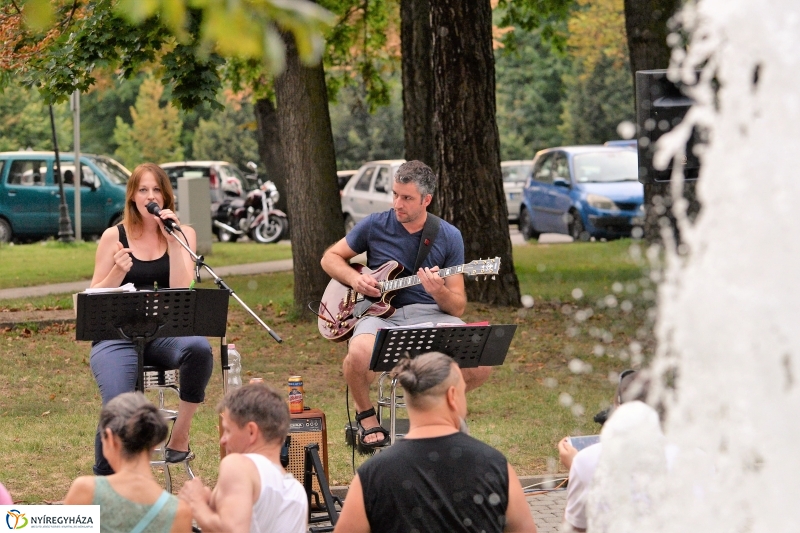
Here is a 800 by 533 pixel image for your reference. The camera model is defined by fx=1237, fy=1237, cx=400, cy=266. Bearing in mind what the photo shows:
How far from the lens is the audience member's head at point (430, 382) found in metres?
4.39

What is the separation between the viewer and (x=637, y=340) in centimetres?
1310

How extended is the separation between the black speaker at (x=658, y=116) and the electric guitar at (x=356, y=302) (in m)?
1.31

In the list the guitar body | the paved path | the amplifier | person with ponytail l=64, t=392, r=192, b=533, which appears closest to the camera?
person with ponytail l=64, t=392, r=192, b=533

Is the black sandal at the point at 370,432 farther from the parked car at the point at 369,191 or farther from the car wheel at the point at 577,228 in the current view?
the parked car at the point at 369,191

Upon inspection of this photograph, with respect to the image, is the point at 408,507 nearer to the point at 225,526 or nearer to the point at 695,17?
the point at 225,526

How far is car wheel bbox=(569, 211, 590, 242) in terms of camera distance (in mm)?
22812

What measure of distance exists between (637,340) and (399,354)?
7.28m

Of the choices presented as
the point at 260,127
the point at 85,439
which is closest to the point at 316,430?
the point at 85,439

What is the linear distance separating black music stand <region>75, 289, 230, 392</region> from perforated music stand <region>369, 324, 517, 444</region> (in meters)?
0.91

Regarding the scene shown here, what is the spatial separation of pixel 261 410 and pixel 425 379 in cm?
65

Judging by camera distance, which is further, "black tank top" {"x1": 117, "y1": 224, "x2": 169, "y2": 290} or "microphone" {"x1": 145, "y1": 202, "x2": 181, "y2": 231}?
"black tank top" {"x1": 117, "y1": 224, "x2": 169, "y2": 290}

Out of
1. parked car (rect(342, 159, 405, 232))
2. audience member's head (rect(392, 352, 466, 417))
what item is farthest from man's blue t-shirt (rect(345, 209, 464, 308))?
parked car (rect(342, 159, 405, 232))

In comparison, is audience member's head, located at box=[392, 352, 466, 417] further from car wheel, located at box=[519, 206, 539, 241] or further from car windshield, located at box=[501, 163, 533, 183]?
car windshield, located at box=[501, 163, 533, 183]

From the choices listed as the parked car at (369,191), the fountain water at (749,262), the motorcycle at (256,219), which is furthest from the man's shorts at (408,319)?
the motorcycle at (256,219)
